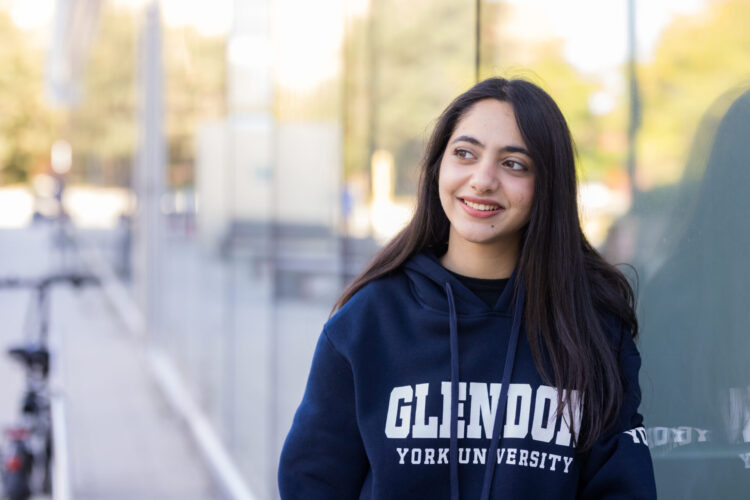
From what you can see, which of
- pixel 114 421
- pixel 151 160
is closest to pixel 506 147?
pixel 114 421

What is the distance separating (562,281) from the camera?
69.7 inches

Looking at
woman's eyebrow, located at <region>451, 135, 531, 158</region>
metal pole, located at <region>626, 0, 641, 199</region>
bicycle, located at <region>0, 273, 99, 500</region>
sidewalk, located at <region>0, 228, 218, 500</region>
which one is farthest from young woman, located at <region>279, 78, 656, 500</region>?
bicycle, located at <region>0, 273, 99, 500</region>

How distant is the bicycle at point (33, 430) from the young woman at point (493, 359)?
4.13 meters

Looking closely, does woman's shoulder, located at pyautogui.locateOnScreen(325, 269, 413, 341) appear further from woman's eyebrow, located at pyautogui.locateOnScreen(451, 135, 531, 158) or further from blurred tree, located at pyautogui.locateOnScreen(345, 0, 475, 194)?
blurred tree, located at pyautogui.locateOnScreen(345, 0, 475, 194)

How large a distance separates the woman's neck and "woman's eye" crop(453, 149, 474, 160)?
0.50 feet

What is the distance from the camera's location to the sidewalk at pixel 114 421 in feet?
21.0

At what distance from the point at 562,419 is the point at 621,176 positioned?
65 cm

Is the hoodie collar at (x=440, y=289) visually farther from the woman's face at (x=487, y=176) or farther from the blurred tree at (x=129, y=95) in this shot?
the blurred tree at (x=129, y=95)

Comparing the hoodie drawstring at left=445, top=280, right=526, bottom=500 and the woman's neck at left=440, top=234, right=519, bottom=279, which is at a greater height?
the woman's neck at left=440, top=234, right=519, bottom=279

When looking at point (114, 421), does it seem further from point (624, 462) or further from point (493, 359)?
point (624, 462)

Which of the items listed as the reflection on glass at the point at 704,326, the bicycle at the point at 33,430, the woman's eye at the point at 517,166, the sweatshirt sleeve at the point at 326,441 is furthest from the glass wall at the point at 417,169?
the bicycle at the point at 33,430

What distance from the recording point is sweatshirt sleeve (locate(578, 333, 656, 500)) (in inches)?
66.8

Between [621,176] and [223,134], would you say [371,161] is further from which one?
[223,134]

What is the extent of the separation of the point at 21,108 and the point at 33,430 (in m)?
49.0
